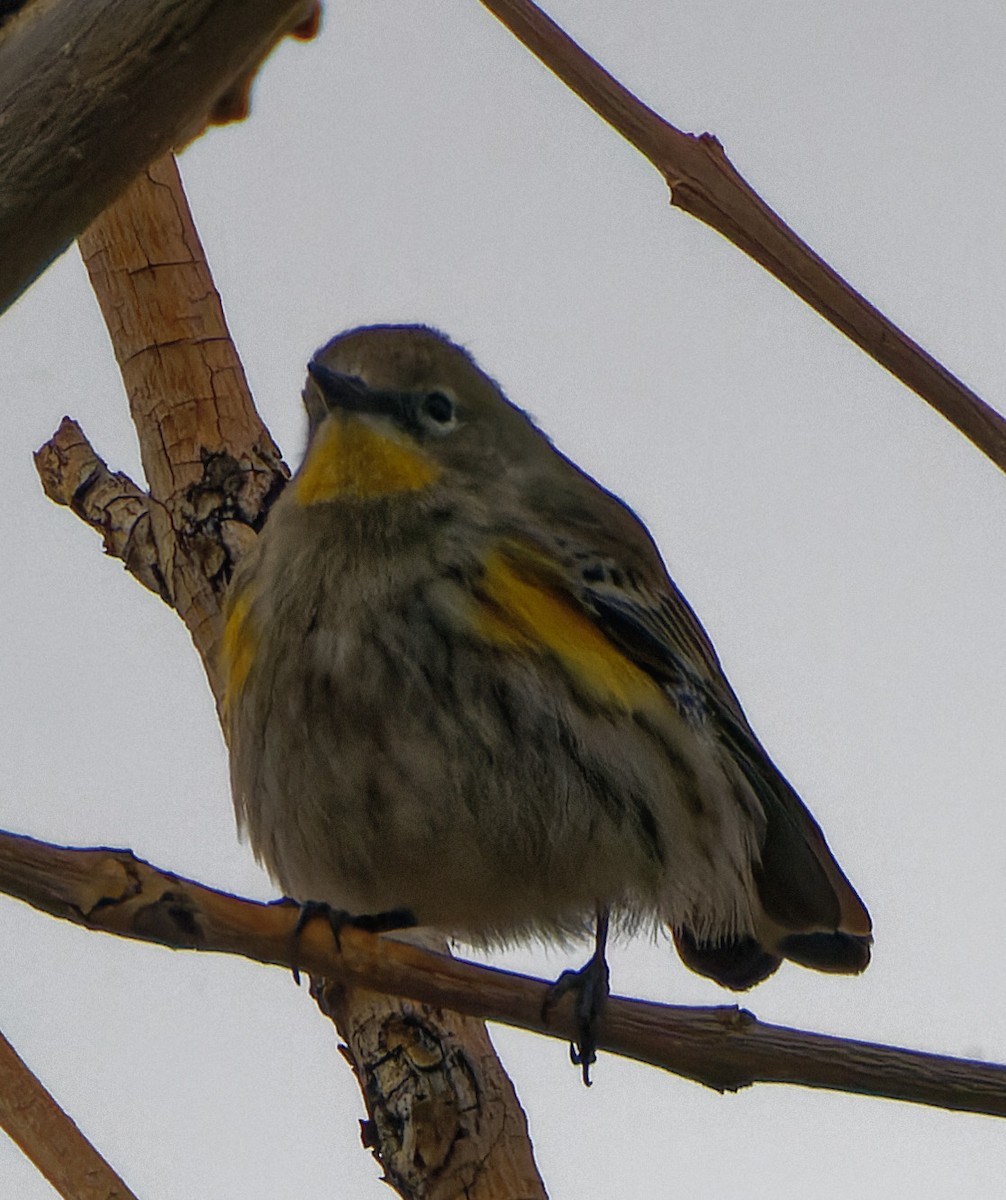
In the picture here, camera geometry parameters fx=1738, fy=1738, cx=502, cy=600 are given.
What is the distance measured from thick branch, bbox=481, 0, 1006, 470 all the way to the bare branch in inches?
73.3

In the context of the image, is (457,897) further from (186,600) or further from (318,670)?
(186,600)

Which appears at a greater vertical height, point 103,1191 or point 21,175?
point 21,175

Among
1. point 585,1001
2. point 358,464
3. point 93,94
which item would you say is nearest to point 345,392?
point 358,464

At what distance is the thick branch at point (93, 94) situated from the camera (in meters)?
2.01

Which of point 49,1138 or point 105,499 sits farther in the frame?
point 105,499

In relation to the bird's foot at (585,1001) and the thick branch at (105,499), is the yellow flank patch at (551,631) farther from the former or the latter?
the thick branch at (105,499)

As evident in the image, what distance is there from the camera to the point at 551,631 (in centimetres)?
390

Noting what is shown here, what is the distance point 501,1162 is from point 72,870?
1.88 m

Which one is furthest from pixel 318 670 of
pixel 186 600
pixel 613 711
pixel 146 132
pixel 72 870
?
pixel 146 132

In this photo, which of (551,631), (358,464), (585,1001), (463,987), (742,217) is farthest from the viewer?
(358,464)

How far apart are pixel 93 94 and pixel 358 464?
2.03m

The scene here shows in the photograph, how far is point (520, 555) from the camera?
13.3ft

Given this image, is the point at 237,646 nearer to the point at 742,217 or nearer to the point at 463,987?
the point at 463,987

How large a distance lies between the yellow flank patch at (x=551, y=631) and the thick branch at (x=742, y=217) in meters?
1.47
